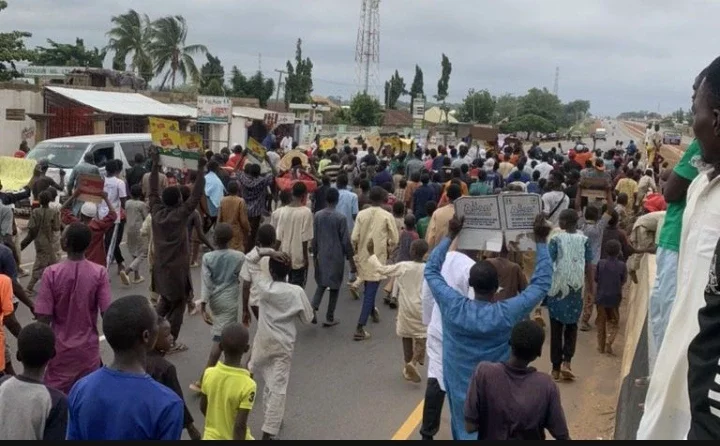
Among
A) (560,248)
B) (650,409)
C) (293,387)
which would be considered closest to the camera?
(650,409)

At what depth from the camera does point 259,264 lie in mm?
6496

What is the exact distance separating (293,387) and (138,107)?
22881 millimetres

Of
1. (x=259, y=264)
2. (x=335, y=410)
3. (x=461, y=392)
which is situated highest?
(x=259, y=264)

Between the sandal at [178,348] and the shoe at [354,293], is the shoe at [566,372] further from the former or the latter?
the sandal at [178,348]

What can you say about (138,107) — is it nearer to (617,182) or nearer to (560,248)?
(617,182)

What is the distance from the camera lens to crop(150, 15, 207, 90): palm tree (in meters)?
51.9

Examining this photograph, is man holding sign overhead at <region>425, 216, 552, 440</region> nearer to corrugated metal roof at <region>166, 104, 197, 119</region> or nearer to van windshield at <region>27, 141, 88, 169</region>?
van windshield at <region>27, 141, 88, 169</region>

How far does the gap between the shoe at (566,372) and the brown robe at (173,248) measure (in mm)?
3936

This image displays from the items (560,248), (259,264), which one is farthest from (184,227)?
(560,248)

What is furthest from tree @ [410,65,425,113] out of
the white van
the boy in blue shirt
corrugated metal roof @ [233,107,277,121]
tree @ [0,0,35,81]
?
the boy in blue shirt

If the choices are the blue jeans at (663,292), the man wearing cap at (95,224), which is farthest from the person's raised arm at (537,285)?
the man wearing cap at (95,224)

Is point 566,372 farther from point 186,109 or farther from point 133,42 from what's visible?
point 133,42

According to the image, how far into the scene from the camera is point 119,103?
91.1ft

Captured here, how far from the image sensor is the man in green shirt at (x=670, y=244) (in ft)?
13.5
